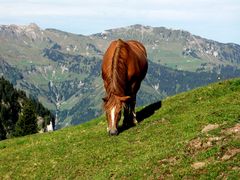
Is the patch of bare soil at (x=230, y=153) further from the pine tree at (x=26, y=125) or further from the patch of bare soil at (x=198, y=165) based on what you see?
the pine tree at (x=26, y=125)

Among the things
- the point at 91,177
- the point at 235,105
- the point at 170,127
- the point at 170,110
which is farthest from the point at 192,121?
the point at 91,177

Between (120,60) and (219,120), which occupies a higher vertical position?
(120,60)

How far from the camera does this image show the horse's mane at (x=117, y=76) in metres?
28.7

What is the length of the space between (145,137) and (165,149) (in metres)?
4.76

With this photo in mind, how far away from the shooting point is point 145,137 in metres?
29.4

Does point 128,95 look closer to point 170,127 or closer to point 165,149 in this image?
point 170,127

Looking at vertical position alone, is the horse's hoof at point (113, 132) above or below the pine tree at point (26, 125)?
above

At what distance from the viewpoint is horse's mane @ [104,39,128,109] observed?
28.7 meters

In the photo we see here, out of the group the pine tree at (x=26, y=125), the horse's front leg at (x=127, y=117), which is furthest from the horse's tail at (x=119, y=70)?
the pine tree at (x=26, y=125)

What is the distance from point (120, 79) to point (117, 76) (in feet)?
0.94

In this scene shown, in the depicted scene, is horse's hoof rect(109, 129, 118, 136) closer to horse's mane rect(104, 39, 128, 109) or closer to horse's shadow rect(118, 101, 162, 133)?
horse's mane rect(104, 39, 128, 109)

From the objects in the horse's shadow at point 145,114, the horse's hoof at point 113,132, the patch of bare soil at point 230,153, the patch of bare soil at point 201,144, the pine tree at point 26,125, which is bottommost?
the pine tree at point 26,125

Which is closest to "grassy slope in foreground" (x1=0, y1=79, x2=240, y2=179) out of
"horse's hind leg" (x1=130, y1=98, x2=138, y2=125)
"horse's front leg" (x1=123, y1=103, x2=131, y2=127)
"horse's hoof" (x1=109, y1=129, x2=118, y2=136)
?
"horse's hoof" (x1=109, y1=129, x2=118, y2=136)

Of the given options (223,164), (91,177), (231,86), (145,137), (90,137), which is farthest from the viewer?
(231,86)
